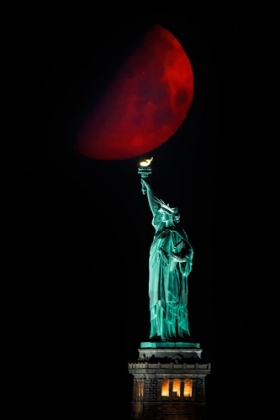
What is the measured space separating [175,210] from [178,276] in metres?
2.09

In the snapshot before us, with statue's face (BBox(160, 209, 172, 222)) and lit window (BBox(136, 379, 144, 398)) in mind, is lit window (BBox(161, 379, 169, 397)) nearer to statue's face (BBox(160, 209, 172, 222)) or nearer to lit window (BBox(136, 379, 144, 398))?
lit window (BBox(136, 379, 144, 398))

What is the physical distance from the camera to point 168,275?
2684 cm

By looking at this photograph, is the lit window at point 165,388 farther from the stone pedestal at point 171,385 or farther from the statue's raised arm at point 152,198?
the statue's raised arm at point 152,198

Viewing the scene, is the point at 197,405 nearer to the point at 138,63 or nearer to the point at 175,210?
the point at 175,210

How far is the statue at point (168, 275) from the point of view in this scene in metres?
26.4

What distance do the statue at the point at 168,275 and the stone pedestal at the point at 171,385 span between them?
32.7 inches

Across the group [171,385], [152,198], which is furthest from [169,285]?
[171,385]

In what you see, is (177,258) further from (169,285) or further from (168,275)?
(169,285)

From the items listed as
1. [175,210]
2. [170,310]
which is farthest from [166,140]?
[170,310]

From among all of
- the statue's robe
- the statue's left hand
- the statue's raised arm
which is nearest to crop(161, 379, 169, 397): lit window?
the statue's robe

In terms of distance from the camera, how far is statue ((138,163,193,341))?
1041 inches

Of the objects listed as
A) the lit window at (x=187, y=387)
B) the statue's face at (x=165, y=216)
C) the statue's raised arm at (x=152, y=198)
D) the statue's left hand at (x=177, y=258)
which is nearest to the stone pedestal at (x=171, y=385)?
the lit window at (x=187, y=387)

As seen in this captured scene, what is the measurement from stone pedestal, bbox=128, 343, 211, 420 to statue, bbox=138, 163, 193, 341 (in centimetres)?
83

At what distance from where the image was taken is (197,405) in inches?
997
